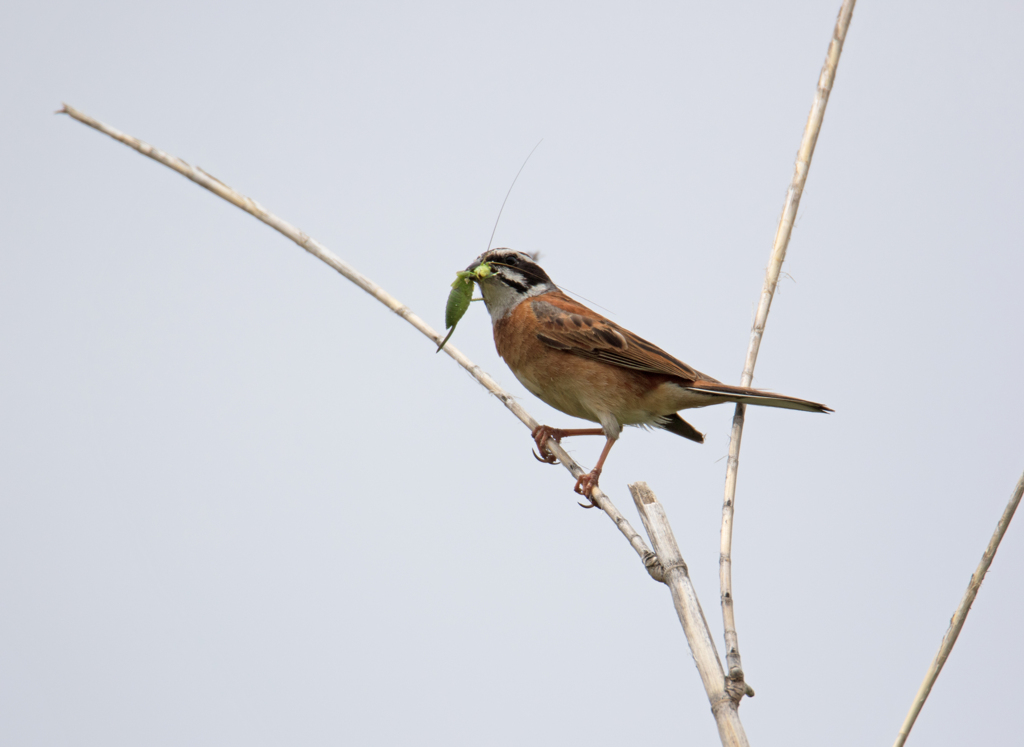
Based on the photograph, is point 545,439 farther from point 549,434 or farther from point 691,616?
point 691,616

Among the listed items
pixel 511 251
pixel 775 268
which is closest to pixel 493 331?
pixel 511 251

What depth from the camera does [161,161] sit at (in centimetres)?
405

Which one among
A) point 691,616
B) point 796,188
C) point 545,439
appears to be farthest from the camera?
point 545,439

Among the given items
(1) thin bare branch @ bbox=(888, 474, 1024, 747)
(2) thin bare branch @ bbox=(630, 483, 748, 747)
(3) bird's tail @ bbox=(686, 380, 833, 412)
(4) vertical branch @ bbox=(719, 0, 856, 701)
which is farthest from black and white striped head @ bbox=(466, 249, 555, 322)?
(1) thin bare branch @ bbox=(888, 474, 1024, 747)

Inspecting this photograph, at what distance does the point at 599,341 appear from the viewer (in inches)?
239

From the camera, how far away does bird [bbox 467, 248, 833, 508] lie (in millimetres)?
5855

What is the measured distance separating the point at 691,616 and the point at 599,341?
3147 mm

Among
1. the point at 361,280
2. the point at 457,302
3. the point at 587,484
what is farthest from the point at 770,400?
the point at 361,280

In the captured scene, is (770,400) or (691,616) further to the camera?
(770,400)

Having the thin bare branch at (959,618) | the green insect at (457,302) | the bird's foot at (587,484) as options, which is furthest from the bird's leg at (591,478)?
the thin bare branch at (959,618)

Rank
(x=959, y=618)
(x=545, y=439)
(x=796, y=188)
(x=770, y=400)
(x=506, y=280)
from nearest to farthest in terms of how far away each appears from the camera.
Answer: (x=959, y=618), (x=796, y=188), (x=770, y=400), (x=545, y=439), (x=506, y=280)

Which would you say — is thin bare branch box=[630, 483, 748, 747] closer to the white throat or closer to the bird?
the bird

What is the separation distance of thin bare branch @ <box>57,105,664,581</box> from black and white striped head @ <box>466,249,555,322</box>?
4.96 ft

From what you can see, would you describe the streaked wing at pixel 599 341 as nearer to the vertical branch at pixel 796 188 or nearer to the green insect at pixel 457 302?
the green insect at pixel 457 302
